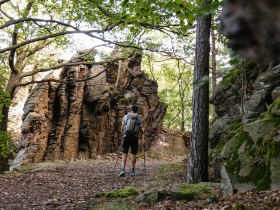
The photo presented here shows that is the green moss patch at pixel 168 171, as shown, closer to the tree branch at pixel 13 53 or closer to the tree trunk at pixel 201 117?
the tree trunk at pixel 201 117

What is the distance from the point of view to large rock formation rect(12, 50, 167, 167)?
19172 millimetres

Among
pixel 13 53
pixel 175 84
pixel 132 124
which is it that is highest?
pixel 175 84

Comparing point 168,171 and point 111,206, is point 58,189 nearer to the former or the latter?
point 111,206

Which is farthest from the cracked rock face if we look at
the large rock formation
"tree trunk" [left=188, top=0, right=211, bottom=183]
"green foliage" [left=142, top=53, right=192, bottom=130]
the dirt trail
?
"green foliage" [left=142, top=53, right=192, bottom=130]

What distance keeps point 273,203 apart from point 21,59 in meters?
14.2

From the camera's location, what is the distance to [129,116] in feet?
36.3

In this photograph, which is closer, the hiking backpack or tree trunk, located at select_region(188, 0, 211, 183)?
tree trunk, located at select_region(188, 0, 211, 183)

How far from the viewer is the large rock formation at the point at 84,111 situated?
19.2 metres

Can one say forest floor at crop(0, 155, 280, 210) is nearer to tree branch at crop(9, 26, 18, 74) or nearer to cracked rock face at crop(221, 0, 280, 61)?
cracked rock face at crop(221, 0, 280, 61)

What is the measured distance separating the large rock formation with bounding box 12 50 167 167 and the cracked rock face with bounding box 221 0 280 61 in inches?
654

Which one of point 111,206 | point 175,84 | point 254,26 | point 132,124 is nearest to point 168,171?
point 132,124

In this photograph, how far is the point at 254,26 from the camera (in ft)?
3.08

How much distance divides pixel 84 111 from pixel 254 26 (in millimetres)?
21279

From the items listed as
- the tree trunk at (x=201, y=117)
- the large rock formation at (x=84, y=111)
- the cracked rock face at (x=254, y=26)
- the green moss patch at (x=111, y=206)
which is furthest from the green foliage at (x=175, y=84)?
the cracked rock face at (x=254, y=26)
